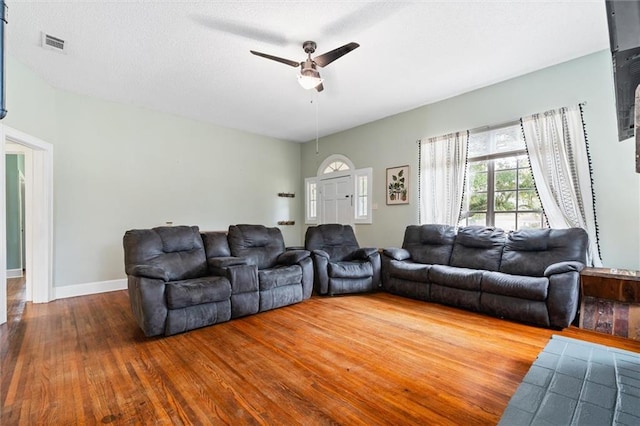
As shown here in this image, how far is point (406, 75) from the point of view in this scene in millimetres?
3740

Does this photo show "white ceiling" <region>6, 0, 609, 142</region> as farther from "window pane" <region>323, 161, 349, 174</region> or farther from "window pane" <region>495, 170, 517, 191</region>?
"window pane" <region>323, 161, 349, 174</region>

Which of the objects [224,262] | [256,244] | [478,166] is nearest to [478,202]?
[478,166]

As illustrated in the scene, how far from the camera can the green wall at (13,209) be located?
18.4 feet

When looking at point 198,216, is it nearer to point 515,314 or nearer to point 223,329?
point 223,329

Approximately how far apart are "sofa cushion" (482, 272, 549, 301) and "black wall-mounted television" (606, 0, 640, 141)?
1.61m

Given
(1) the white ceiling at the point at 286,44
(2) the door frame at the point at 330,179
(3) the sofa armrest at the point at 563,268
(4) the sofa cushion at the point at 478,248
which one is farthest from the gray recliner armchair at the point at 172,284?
(3) the sofa armrest at the point at 563,268

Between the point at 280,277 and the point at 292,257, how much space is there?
40 centimetres

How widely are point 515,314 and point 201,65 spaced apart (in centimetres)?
446

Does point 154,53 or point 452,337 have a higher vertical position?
point 154,53

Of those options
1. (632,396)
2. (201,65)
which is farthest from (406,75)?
(632,396)

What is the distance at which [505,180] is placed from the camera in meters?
4.03

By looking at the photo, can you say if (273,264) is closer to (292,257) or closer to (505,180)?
(292,257)

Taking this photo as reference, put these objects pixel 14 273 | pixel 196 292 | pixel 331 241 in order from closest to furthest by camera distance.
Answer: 1. pixel 196 292
2. pixel 331 241
3. pixel 14 273

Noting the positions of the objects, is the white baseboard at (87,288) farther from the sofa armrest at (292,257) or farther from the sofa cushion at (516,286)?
the sofa cushion at (516,286)
